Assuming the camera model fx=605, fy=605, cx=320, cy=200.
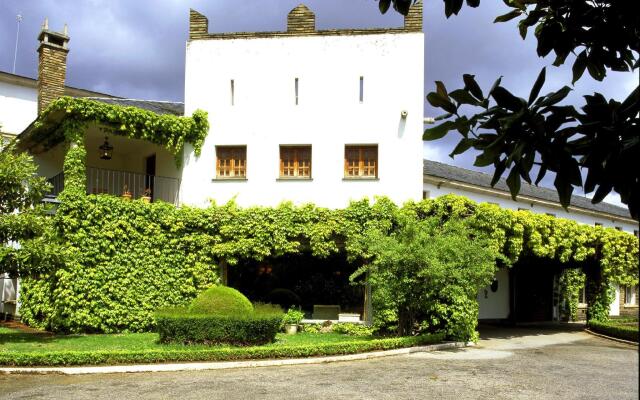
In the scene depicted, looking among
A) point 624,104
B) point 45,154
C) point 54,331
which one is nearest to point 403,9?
point 624,104

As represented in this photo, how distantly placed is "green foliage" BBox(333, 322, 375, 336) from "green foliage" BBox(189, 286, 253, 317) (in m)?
4.50

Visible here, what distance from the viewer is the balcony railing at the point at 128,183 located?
21609 mm

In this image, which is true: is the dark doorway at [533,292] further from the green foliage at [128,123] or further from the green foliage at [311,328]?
the green foliage at [128,123]

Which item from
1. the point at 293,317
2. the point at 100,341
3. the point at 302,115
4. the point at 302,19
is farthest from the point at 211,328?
the point at 302,19

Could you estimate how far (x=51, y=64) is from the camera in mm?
23078

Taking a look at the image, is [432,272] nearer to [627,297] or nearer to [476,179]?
[476,179]

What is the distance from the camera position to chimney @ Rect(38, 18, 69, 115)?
22.9 m

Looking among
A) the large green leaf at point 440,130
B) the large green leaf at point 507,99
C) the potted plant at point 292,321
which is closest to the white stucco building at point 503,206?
the potted plant at point 292,321

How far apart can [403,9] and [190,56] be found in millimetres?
20017

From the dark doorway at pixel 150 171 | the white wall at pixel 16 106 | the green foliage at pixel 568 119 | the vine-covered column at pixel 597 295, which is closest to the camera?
the green foliage at pixel 568 119

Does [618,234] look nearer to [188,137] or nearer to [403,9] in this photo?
[188,137]

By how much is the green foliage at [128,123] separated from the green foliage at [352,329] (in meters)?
7.69

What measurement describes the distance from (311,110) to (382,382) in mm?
11578

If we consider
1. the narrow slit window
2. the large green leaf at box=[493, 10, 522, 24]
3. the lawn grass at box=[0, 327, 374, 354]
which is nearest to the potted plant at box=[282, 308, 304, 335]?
the lawn grass at box=[0, 327, 374, 354]
